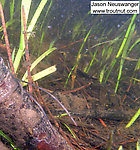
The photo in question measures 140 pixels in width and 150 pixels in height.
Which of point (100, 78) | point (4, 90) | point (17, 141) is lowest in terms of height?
point (100, 78)

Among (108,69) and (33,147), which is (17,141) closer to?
(33,147)

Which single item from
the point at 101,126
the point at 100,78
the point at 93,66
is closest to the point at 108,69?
the point at 93,66

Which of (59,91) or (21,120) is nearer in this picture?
(21,120)

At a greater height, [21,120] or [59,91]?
[21,120]

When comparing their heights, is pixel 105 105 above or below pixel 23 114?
below

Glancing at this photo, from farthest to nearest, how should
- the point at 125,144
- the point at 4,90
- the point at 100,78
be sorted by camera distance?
the point at 100,78 < the point at 125,144 < the point at 4,90
